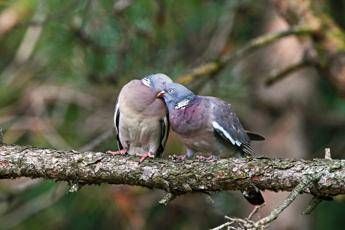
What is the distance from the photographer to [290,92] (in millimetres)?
6379

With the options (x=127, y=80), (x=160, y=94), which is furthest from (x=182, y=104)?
(x=127, y=80)

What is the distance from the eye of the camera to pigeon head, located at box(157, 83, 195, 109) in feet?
→ 13.2

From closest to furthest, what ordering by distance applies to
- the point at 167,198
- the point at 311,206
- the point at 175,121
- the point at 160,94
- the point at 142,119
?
1. the point at 311,206
2. the point at 167,198
3. the point at 175,121
4. the point at 160,94
5. the point at 142,119

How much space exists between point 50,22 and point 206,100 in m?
1.95

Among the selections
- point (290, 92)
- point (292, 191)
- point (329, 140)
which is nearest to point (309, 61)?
point (290, 92)

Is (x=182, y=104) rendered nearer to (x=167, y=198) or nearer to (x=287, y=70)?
(x=167, y=198)

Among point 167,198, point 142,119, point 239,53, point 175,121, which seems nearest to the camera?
point 167,198

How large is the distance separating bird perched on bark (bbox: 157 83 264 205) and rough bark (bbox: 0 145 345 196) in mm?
443

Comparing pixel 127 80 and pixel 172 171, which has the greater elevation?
pixel 172 171

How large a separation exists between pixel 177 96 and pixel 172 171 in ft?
2.08

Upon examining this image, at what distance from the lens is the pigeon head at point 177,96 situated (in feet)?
13.2

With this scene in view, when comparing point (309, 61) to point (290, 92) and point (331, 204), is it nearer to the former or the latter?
point (290, 92)

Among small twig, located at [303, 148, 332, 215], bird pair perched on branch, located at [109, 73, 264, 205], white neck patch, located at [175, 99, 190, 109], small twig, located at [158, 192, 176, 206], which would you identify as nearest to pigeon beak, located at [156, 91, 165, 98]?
bird pair perched on branch, located at [109, 73, 264, 205]

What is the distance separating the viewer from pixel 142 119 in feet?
14.6
